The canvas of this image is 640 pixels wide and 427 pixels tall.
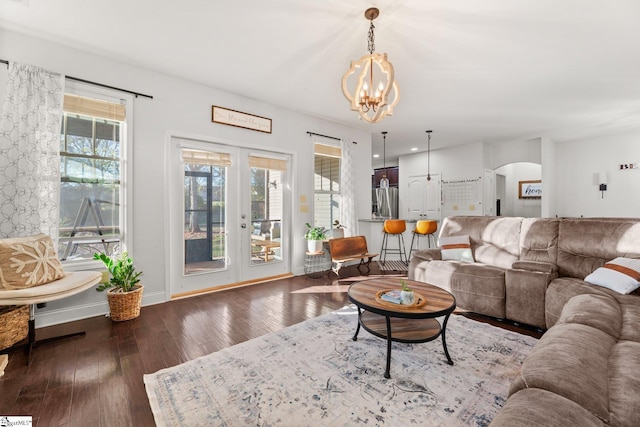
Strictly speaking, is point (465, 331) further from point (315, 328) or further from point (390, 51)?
point (390, 51)

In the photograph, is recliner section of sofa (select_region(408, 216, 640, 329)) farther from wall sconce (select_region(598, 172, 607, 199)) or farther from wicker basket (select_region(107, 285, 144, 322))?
wall sconce (select_region(598, 172, 607, 199))

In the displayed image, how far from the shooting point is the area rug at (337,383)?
159 cm

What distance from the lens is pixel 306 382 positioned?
1.89 metres

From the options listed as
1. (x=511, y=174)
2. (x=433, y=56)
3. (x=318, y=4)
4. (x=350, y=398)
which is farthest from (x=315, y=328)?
(x=511, y=174)

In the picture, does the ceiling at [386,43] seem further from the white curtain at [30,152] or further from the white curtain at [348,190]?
the white curtain at [348,190]

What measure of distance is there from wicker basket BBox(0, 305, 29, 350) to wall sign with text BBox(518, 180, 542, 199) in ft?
35.2

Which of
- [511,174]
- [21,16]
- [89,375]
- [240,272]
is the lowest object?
[89,375]

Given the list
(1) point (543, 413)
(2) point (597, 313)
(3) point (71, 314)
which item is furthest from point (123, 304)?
(2) point (597, 313)

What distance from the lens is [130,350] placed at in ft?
7.73

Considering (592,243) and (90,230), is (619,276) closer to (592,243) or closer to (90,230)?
(592,243)

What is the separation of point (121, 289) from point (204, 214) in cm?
134

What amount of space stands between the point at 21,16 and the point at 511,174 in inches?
422

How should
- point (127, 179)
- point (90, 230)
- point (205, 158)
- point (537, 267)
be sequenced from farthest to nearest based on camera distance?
point (205, 158) → point (127, 179) → point (90, 230) → point (537, 267)

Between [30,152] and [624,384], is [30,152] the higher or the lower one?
the higher one
